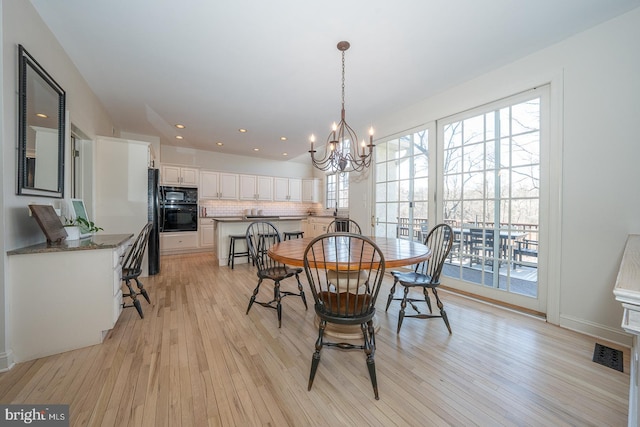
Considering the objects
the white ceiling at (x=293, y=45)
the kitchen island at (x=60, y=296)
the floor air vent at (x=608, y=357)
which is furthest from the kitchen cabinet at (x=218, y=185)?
the floor air vent at (x=608, y=357)

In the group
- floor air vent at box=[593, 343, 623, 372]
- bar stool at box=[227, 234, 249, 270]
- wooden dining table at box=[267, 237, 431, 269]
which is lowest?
floor air vent at box=[593, 343, 623, 372]

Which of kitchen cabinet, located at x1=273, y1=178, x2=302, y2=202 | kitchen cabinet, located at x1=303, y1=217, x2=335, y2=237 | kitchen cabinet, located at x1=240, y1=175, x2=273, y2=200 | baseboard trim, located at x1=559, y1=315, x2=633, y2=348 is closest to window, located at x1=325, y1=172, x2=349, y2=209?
kitchen cabinet, located at x1=303, y1=217, x2=335, y2=237

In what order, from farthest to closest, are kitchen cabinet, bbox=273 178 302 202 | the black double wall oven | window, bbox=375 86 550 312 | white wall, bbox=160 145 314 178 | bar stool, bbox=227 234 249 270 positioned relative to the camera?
kitchen cabinet, bbox=273 178 302 202, white wall, bbox=160 145 314 178, the black double wall oven, bar stool, bbox=227 234 249 270, window, bbox=375 86 550 312

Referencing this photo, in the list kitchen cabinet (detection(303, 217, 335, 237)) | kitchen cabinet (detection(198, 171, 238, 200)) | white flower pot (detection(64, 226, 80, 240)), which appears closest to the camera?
white flower pot (detection(64, 226, 80, 240))

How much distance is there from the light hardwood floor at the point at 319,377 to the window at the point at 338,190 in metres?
4.58

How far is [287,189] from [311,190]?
0.76 metres

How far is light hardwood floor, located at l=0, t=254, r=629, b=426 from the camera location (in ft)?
4.09

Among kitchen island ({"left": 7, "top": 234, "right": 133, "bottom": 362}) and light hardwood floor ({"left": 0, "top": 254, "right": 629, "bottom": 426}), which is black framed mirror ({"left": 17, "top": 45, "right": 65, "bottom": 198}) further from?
light hardwood floor ({"left": 0, "top": 254, "right": 629, "bottom": 426})

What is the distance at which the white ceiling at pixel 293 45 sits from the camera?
6.05ft

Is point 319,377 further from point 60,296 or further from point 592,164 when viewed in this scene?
point 592,164

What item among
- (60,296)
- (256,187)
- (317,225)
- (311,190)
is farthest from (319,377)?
(311,190)

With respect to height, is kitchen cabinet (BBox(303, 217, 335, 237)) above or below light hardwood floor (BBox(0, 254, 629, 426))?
above

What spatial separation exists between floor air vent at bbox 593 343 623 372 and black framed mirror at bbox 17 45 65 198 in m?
4.36

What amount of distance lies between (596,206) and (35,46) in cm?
486
